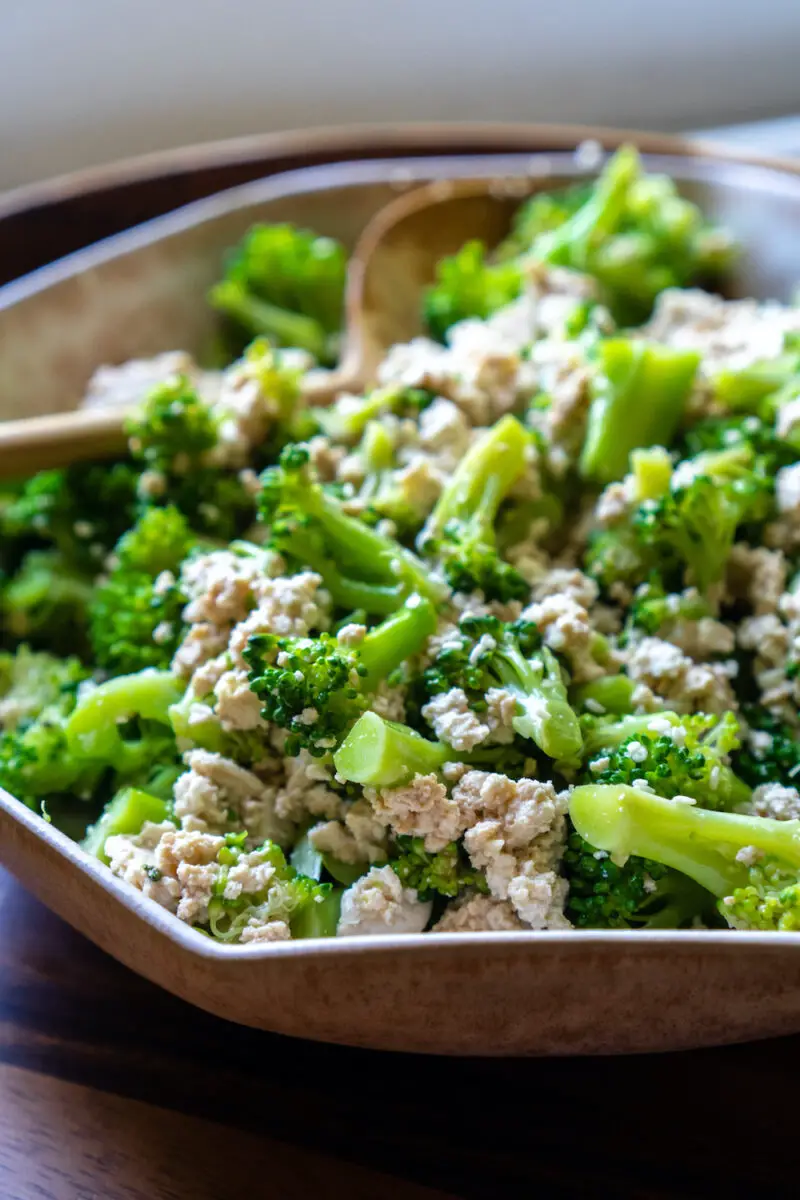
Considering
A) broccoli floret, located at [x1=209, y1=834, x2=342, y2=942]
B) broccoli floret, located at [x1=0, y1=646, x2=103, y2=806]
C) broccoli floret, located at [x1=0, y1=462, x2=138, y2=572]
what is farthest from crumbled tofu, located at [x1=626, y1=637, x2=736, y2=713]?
broccoli floret, located at [x1=0, y1=462, x2=138, y2=572]

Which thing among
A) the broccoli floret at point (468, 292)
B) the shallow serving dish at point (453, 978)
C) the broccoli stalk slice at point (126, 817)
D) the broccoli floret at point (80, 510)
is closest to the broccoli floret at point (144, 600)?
the broccoli floret at point (80, 510)

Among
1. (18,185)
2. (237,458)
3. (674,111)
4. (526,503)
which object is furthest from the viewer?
(674,111)

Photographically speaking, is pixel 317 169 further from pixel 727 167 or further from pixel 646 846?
pixel 646 846

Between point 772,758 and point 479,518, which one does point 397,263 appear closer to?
point 479,518

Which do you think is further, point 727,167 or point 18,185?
point 18,185

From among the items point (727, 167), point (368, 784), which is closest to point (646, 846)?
point (368, 784)

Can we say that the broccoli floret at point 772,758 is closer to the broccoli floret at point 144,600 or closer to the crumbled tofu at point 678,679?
the crumbled tofu at point 678,679
